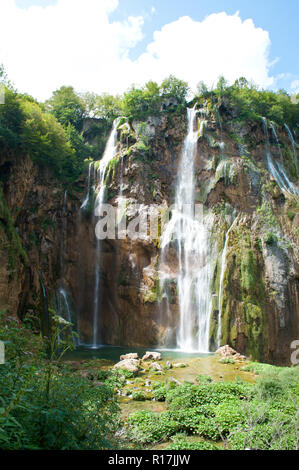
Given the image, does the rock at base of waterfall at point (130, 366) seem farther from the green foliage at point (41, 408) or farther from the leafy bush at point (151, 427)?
the green foliage at point (41, 408)

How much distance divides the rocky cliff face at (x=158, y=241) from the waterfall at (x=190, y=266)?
1.60 feet

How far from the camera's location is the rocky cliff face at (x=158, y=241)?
19078 mm

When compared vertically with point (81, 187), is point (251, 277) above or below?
below

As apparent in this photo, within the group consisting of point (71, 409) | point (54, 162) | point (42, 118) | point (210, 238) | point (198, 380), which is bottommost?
point (198, 380)

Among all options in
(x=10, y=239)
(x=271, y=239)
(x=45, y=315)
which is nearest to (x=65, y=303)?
(x=45, y=315)

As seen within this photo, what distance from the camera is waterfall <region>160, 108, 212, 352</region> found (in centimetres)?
1948

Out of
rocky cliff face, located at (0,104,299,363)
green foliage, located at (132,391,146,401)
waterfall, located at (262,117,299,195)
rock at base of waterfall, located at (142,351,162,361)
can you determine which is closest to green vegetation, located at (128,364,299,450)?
green foliage, located at (132,391,146,401)

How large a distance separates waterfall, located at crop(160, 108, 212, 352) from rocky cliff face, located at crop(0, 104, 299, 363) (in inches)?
19.2

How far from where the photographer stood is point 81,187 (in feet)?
82.2

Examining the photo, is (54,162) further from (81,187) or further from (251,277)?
(251,277)

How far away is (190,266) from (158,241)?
→ 2.80 meters

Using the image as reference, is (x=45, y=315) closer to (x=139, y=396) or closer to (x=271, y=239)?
(x=139, y=396)
